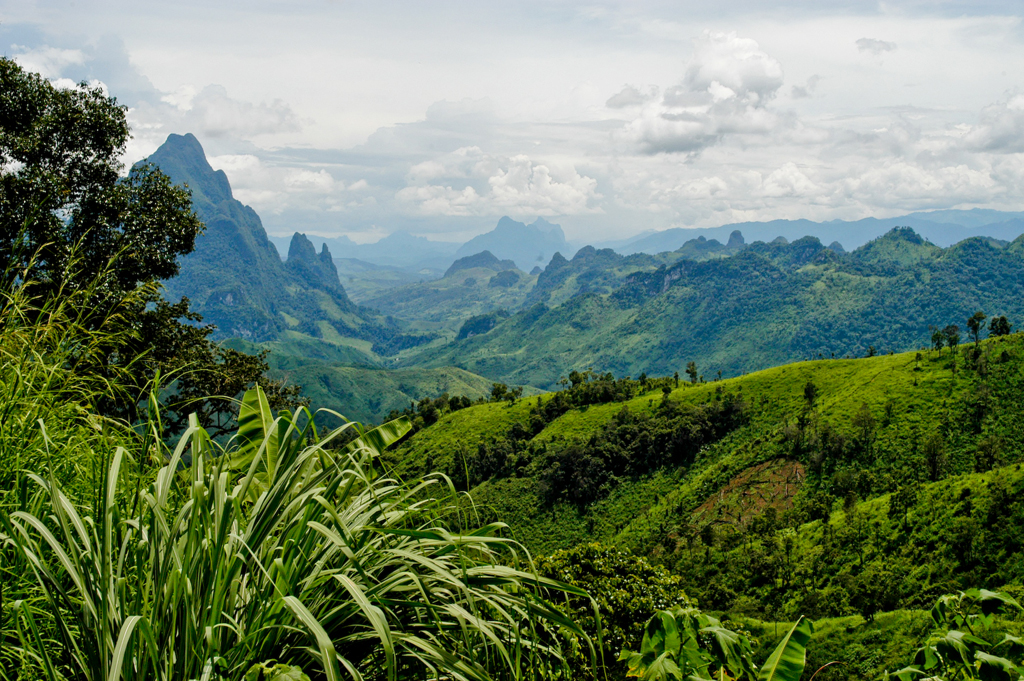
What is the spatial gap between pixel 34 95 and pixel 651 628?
1686 centimetres

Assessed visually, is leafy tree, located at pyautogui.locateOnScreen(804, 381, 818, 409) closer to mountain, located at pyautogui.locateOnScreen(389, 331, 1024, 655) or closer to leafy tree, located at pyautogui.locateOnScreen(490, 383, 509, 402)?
mountain, located at pyautogui.locateOnScreen(389, 331, 1024, 655)

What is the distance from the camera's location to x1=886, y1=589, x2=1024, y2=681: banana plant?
92.4 inches

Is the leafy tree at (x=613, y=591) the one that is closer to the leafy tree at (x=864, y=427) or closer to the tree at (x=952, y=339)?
the leafy tree at (x=864, y=427)

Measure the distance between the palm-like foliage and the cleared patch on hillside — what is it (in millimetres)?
39164

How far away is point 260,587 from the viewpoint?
8.34ft

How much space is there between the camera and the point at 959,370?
1876 inches

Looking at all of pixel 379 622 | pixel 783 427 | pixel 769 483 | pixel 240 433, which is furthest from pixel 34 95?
pixel 783 427

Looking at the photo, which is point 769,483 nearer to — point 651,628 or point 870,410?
point 870,410

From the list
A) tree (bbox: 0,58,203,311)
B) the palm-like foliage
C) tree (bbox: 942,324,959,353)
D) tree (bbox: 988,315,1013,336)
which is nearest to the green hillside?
tree (bbox: 942,324,959,353)

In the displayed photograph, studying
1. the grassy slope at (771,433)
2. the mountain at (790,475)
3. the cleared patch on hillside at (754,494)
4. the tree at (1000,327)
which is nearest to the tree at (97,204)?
the mountain at (790,475)

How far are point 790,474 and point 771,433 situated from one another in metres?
7.46

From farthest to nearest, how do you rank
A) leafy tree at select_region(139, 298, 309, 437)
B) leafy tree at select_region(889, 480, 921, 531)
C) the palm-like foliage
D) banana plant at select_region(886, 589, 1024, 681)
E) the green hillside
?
leafy tree at select_region(889, 480, 921, 531), the green hillside, leafy tree at select_region(139, 298, 309, 437), banana plant at select_region(886, 589, 1024, 681), the palm-like foliage

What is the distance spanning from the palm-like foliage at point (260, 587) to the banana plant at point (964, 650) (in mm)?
1549

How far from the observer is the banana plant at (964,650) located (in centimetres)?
235
